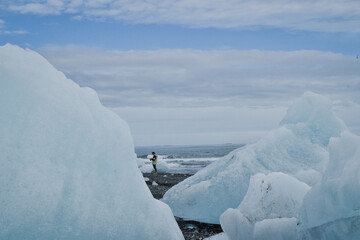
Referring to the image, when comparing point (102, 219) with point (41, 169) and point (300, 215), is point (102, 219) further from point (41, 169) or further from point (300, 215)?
point (300, 215)

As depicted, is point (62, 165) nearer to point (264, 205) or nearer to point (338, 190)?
point (264, 205)

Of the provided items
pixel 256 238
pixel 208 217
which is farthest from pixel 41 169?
pixel 208 217

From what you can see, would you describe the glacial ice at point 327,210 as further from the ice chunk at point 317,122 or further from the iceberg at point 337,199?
the ice chunk at point 317,122

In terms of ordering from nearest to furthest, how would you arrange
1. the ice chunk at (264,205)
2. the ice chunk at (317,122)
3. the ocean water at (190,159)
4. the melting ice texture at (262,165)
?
the ice chunk at (264,205)
the melting ice texture at (262,165)
the ice chunk at (317,122)
the ocean water at (190,159)

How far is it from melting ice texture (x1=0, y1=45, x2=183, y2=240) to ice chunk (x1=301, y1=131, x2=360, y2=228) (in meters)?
1.52

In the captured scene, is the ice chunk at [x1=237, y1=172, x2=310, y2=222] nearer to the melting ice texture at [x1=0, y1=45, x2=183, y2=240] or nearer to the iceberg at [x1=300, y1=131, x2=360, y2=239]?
the iceberg at [x1=300, y1=131, x2=360, y2=239]

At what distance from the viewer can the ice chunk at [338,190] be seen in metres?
4.07

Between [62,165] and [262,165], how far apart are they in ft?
13.6

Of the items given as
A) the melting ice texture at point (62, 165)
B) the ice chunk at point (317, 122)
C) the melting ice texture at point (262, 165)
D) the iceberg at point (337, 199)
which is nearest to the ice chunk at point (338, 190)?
the iceberg at point (337, 199)

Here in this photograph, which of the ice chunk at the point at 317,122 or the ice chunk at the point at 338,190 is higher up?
the ice chunk at the point at 317,122

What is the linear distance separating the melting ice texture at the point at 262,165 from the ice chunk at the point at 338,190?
107 inches

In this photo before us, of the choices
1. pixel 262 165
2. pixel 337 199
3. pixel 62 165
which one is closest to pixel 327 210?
pixel 337 199

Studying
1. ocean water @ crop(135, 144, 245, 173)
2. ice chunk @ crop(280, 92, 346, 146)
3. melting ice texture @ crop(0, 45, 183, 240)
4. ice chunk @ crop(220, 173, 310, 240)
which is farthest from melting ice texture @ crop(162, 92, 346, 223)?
ocean water @ crop(135, 144, 245, 173)

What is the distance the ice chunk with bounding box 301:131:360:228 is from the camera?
4.07 metres
